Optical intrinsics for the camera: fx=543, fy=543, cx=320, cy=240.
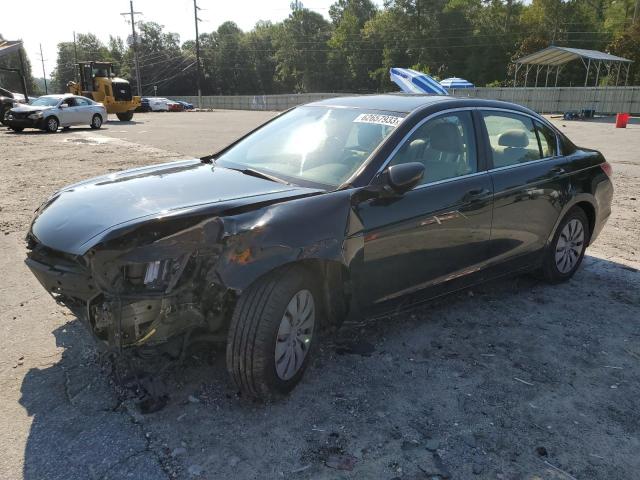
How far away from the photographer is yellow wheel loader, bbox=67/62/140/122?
102 feet

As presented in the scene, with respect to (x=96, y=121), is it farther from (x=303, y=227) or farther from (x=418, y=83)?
(x=303, y=227)

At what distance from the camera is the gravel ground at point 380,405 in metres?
2.62

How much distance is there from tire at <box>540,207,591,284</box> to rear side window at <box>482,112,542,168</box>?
73cm

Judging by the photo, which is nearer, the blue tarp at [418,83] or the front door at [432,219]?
the front door at [432,219]

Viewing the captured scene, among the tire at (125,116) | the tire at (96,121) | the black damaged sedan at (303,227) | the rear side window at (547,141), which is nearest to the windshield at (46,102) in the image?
the tire at (96,121)

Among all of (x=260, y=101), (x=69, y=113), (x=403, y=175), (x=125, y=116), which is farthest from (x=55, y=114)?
(x=260, y=101)

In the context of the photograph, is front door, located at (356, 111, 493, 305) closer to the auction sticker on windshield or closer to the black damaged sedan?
the black damaged sedan

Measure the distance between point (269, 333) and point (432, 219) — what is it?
1.42 metres

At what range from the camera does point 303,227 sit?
294 centimetres

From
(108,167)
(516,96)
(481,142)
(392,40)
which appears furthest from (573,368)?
(392,40)

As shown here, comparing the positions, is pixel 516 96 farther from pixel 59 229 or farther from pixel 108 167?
pixel 59 229

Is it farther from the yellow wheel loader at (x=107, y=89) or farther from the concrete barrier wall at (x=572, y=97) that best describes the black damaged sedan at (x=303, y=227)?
the yellow wheel loader at (x=107, y=89)

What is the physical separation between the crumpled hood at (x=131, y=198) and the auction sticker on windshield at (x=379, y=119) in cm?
85

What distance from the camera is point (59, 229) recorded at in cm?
296
